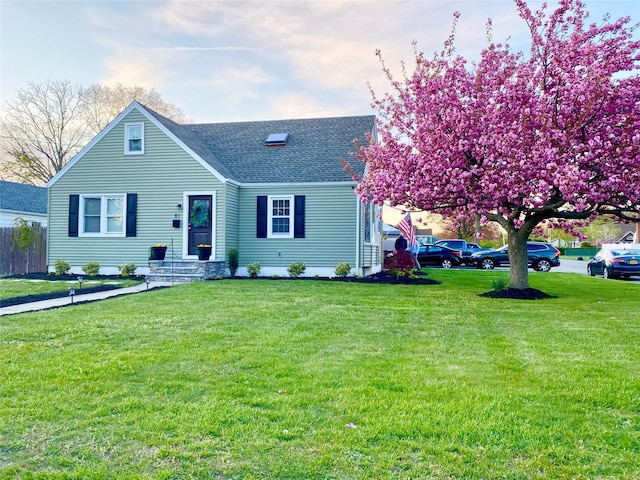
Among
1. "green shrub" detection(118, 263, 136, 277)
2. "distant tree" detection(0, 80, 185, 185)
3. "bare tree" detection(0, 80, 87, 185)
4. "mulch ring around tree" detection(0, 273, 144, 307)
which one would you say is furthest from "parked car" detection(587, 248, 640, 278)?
"bare tree" detection(0, 80, 87, 185)

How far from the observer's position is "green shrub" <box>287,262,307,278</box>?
49.4 ft

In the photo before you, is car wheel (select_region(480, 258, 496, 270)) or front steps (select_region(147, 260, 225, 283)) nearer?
front steps (select_region(147, 260, 225, 283))

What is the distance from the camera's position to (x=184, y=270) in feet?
47.1

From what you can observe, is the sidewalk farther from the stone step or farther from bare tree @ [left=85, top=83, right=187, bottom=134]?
bare tree @ [left=85, top=83, right=187, bottom=134]

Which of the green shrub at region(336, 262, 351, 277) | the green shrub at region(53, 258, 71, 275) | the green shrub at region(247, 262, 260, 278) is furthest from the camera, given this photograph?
the green shrub at region(53, 258, 71, 275)

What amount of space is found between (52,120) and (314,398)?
112ft

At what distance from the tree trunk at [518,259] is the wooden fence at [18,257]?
16.2m

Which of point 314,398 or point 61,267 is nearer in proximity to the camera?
point 314,398

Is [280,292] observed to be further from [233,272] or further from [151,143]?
[151,143]

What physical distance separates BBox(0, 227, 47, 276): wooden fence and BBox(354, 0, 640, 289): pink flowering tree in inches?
501

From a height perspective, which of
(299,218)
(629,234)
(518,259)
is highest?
(629,234)

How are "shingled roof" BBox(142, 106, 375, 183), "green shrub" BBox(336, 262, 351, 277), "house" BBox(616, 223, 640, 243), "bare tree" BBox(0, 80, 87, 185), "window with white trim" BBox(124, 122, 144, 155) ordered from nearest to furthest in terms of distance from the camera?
1. "green shrub" BBox(336, 262, 351, 277)
2. "window with white trim" BBox(124, 122, 144, 155)
3. "shingled roof" BBox(142, 106, 375, 183)
4. "bare tree" BBox(0, 80, 87, 185)
5. "house" BBox(616, 223, 640, 243)

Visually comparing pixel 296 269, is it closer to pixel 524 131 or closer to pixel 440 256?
pixel 524 131

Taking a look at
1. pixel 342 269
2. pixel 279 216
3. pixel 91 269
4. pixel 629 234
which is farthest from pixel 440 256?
pixel 629 234
